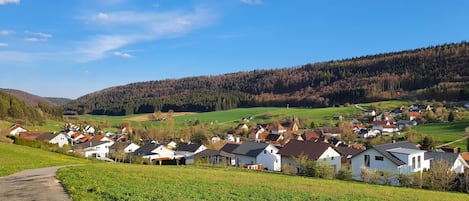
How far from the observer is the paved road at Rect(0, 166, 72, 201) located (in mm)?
12969

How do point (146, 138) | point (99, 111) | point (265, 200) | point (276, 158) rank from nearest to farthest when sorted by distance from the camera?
point (265, 200) < point (276, 158) < point (146, 138) < point (99, 111)

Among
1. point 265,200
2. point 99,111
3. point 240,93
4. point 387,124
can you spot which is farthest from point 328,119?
point 99,111

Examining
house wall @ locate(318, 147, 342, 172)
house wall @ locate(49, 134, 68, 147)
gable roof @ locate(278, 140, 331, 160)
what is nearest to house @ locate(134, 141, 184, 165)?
house wall @ locate(49, 134, 68, 147)

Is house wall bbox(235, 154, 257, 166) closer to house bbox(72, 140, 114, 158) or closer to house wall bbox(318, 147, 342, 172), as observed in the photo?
house wall bbox(318, 147, 342, 172)

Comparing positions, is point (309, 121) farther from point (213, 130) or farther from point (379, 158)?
point (379, 158)

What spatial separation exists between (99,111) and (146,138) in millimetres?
92582

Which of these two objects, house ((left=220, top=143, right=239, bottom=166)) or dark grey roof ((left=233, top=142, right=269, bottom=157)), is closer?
dark grey roof ((left=233, top=142, right=269, bottom=157))

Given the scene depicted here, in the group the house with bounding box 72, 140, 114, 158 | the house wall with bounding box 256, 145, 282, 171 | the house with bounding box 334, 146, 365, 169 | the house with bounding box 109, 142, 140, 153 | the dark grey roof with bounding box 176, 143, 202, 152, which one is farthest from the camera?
the house with bounding box 109, 142, 140, 153

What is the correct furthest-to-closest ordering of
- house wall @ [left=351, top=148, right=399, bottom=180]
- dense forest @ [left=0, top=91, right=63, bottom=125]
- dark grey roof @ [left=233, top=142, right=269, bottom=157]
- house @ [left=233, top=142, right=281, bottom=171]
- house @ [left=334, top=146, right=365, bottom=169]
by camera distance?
dense forest @ [left=0, top=91, right=63, bottom=125] < dark grey roof @ [left=233, top=142, right=269, bottom=157] < house @ [left=233, top=142, right=281, bottom=171] < house @ [left=334, top=146, right=365, bottom=169] < house wall @ [left=351, top=148, right=399, bottom=180]

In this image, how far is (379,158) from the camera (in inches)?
1503

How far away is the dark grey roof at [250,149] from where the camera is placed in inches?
2076

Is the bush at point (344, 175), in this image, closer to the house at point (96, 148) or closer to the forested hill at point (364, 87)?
the house at point (96, 148)

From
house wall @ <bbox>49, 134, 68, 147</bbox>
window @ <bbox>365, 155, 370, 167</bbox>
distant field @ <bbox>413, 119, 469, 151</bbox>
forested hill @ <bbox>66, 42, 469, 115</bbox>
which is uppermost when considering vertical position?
forested hill @ <bbox>66, 42, 469, 115</bbox>

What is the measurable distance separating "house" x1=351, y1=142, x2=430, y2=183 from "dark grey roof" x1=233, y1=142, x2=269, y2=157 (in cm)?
1547
